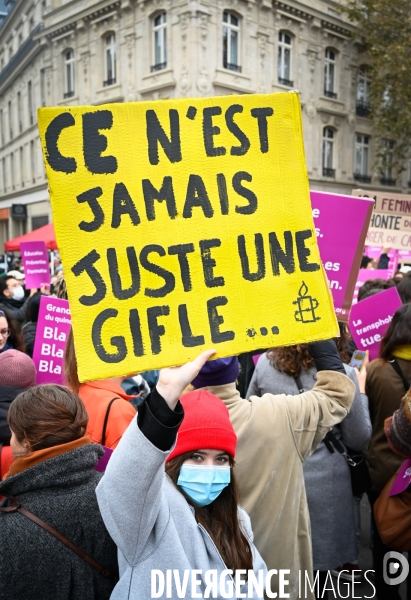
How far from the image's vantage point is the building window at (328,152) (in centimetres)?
2305

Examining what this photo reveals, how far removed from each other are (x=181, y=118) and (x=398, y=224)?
6211mm

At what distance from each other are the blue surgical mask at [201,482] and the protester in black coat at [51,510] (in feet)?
0.95

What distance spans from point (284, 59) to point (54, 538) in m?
21.6

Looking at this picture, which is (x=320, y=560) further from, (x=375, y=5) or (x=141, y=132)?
(x=375, y=5)

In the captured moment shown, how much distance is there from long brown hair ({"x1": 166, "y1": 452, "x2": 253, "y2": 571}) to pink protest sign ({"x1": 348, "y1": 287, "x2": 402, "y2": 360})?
235cm

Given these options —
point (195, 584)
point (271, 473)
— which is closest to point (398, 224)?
point (271, 473)

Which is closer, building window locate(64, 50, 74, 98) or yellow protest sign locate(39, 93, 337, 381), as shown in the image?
yellow protest sign locate(39, 93, 337, 381)

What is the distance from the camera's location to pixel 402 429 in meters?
2.35

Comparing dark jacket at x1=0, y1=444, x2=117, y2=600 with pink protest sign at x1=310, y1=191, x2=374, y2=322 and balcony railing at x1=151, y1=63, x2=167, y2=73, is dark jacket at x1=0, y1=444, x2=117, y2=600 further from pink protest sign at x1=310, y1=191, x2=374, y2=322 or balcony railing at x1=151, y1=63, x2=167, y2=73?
balcony railing at x1=151, y1=63, x2=167, y2=73

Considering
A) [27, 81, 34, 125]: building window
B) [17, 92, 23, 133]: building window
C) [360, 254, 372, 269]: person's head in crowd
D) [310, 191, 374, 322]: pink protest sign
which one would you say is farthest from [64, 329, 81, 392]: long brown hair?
[17, 92, 23, 133]: building window

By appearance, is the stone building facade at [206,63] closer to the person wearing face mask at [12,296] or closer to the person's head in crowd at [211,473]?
the person wearing face mask at [12,296]

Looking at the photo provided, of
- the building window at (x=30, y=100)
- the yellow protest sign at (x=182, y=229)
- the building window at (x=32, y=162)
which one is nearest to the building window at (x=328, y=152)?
the building window at (x=32, y=162)

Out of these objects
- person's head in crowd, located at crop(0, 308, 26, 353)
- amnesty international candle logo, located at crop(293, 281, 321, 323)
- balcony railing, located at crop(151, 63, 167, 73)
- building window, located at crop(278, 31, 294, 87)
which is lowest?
person's head in crowd, located at crop(0, 308, 26, 353)

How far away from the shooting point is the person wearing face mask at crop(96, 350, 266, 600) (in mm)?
1268
